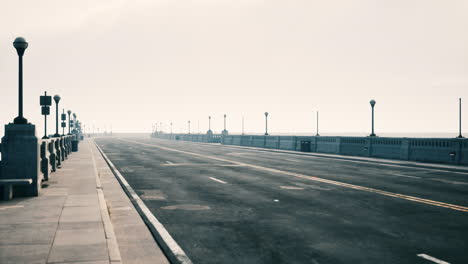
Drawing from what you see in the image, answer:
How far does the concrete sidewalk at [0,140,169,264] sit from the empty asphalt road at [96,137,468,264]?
73 centimetres

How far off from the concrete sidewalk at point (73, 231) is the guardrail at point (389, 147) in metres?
20.0

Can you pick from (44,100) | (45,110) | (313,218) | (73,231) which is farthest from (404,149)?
(73,231)

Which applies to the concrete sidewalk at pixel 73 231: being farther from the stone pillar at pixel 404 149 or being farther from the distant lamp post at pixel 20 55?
the stone pillar at pixel 404 149

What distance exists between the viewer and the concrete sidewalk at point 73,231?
6078 mm

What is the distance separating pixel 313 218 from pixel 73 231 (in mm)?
5261

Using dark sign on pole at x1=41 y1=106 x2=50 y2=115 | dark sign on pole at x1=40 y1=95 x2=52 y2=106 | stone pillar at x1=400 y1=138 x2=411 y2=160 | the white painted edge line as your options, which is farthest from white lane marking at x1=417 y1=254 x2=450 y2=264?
dark sign on pole at x1=41 y1=106 x2=50 y2=115

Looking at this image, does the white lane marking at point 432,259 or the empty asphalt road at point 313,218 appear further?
the empty asphalt road at point 313,218

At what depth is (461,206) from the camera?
10773mm

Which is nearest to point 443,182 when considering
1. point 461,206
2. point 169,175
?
point 461,206

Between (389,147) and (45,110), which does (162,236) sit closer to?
(45,110)

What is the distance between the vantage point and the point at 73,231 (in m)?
7.45

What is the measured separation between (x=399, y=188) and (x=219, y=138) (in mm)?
54117

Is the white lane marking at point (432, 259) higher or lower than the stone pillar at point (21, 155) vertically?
lower

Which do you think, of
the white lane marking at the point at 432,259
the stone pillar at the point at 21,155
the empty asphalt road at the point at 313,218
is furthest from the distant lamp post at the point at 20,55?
the white lane marking at the point at 432,259
